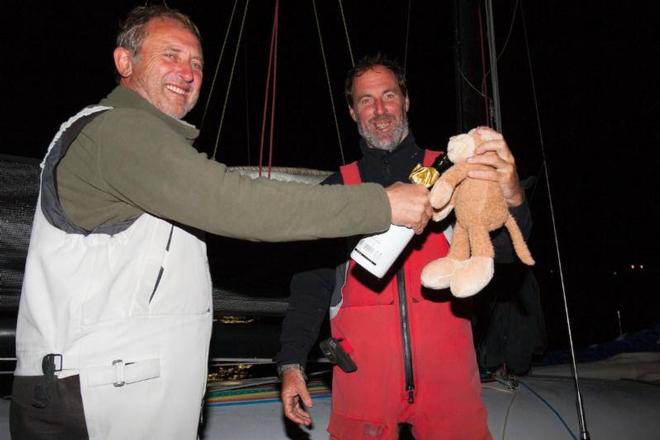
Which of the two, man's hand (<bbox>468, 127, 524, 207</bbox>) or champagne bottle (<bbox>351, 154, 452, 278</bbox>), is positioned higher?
man's hand (<bbox>468, 127, 524, 207</bbox>)

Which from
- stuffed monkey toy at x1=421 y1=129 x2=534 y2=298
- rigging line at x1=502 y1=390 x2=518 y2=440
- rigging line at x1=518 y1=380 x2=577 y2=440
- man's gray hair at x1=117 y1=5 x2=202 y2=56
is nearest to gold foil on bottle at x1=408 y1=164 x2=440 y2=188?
stuffed monkey toy at x1=421 y1=129 x2=534 y2=298

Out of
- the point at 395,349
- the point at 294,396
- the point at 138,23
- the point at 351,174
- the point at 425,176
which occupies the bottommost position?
the point at 294,396

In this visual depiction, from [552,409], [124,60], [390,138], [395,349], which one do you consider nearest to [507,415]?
[552,409]

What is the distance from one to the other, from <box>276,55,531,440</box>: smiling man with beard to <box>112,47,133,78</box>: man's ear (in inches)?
34.6

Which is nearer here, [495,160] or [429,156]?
[495,160]

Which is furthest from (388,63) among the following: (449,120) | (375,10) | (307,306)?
(449,120)

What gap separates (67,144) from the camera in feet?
3.56

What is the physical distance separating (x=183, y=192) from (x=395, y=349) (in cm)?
97

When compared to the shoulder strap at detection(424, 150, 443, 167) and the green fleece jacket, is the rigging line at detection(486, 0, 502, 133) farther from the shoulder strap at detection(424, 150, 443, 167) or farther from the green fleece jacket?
the green fleece jacket

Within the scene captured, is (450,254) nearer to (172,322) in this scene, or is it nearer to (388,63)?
(172,322)

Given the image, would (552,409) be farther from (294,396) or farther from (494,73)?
(494,73)

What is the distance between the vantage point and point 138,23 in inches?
54.4

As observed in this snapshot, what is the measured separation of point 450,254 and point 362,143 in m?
1.01

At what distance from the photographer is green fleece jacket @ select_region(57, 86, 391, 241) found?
1.01 meters
